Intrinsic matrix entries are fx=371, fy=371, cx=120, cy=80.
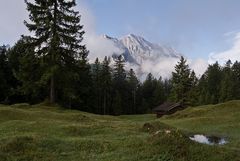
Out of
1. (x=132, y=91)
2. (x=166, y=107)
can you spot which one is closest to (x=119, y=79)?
(x=132, y=91)

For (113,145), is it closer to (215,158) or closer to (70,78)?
(215,158)

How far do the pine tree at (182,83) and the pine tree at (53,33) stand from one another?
146ft

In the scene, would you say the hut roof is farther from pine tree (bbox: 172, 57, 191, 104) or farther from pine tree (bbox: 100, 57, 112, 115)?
pine tree (bbox: 100, 57, 112, 115)

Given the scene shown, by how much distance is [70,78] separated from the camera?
160 feet

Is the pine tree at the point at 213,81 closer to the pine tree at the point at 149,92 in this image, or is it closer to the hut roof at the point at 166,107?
the pine tree at the point at 149,92

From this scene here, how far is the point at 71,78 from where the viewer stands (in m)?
49.0

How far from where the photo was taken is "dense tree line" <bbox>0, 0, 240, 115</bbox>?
47.5m

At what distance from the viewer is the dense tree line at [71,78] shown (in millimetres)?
47469

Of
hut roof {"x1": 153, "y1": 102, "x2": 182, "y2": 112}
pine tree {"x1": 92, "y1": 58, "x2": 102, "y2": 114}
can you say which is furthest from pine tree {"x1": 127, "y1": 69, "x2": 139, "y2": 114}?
hut roof {"x1": 153, "y1": 102, "x2": 182, "y2": 112}

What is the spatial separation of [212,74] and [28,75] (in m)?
84.9

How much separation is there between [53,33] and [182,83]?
156ft

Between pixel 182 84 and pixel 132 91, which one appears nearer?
pixel 182 84

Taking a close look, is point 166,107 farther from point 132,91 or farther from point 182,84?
point 132,91

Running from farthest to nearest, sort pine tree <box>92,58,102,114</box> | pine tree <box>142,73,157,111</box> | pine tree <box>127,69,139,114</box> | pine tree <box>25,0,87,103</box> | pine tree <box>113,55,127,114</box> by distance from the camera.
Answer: pine tree <box>142,73,157,111</box>
pine tree <box>127,69,139,114</box>
pine tree <box>113,55,127,114</box>
pine tree <box>92,58,102,114</box>
pine tree <box>25,0,87,103</box>
